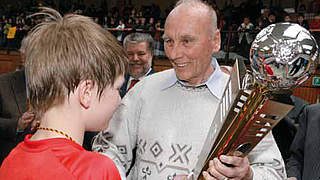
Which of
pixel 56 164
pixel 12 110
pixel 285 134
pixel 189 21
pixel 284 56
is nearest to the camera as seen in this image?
pixel 284 56

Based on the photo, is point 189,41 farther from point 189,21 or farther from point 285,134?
point 285,134

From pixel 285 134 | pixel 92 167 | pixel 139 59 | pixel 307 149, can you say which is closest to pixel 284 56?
pixel 92 167

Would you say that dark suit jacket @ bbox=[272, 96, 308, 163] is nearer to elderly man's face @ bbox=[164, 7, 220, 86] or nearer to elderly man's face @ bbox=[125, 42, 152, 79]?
elderly man's face @ bbox=[164, 7, 220, 86]

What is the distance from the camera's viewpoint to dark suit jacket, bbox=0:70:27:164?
104 inches

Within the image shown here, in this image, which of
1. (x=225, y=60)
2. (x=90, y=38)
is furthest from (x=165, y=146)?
(x=225, y=60)

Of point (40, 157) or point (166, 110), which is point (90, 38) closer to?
point (40, 157)

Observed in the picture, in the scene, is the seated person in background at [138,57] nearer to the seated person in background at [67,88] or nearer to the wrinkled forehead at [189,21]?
the wrinkled forehead at [189,21]

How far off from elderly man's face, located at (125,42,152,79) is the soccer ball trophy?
2.90 m

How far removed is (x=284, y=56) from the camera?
2.44 feet

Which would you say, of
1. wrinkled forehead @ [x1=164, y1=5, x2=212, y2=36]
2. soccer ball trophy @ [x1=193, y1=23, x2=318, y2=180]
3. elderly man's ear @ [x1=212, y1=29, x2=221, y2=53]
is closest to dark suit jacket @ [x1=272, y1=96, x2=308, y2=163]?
elderly man's ear @ [x1=212, y1=29, x2=221, y2=53]

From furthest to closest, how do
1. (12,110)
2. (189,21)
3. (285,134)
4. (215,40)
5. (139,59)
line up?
1. (139,59)
2. (285,134)
3. (12,110)
4. (215,40)
5. (189,21)

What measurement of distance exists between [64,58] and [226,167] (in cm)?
59

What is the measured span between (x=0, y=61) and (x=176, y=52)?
12.1m

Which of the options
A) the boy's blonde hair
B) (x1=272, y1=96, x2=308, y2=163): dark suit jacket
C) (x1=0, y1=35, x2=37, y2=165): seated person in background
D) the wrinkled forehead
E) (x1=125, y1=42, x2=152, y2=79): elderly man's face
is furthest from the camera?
(x1=125, y1=42, x2=152, y2=79): elderly man's face
